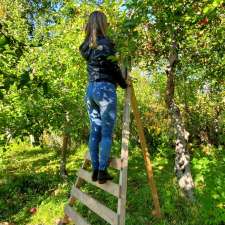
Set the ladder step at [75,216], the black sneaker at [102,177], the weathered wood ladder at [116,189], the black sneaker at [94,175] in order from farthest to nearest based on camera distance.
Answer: the ladder step at [75,216]
the black sneaker at [94,175]
the black sneaker at [102,177]
the weathered wood ladder at [116,189]

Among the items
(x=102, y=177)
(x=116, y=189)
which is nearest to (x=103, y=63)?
(x=102, y=177)

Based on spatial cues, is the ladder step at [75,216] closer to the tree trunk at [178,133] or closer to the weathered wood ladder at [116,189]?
the weathered wood ladder at [116,189]

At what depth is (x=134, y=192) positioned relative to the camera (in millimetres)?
9016

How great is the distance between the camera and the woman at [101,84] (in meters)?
5.55

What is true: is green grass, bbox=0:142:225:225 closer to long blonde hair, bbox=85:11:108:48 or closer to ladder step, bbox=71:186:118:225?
ladder step, bbox=71:186:118:225

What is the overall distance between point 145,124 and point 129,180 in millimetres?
3706

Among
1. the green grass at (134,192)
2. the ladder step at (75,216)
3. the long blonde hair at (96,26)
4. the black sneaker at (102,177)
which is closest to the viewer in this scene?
the long blonde hair at (96,26)

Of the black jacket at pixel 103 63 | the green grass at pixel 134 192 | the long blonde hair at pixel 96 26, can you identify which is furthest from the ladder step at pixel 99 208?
the long blonde hair at pixel 96 26

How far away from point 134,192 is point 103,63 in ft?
13.6

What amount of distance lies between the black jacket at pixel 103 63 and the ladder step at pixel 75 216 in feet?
6.59

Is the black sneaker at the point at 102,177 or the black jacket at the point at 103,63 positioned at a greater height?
the black jacket at the point at 103,63

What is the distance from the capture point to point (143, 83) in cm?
1478

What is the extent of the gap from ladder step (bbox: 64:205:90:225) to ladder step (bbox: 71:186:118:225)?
0.22 meters

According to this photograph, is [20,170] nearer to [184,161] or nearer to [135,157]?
[135,157]
